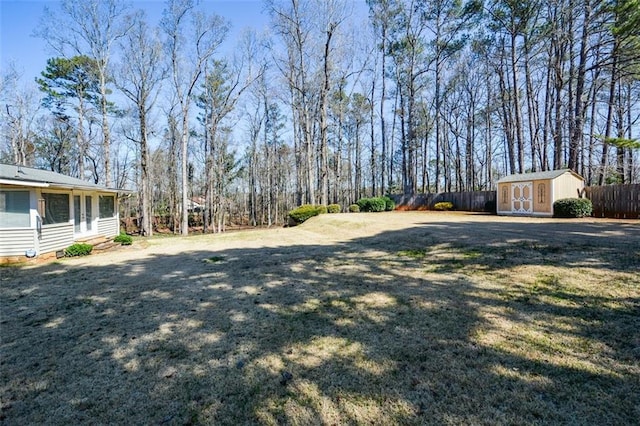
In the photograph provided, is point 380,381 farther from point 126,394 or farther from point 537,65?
point 537,65

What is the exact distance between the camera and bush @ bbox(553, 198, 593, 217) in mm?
13008

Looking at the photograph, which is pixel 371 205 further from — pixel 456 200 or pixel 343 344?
pixel 343 344

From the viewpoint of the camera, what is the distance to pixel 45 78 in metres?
19.0

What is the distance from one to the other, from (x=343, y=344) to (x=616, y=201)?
16.0 metres

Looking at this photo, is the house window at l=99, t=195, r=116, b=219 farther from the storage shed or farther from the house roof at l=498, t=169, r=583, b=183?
the house roof at l=498, t=169, r=583, b=183

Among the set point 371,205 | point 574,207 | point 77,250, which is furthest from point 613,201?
point 77,250

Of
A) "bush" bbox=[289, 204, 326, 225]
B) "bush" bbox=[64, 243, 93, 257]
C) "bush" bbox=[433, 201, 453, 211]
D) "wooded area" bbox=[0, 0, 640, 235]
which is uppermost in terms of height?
"wooded area" bbox=[0, 0, 640, 235]

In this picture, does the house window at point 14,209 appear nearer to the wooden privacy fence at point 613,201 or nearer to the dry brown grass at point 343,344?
the dry brown grass at point 343,344

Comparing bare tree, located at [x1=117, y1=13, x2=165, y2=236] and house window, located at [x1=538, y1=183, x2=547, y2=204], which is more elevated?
bare tree, located at [x1=117, y1=13, x2=165, y2=236]

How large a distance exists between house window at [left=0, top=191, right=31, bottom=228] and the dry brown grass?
367cm

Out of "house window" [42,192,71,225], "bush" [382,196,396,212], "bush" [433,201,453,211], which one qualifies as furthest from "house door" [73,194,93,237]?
"bush" [433,201,453,211]

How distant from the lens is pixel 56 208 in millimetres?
9742

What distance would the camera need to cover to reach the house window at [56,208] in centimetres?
920

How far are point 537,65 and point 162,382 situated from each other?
990 inches
